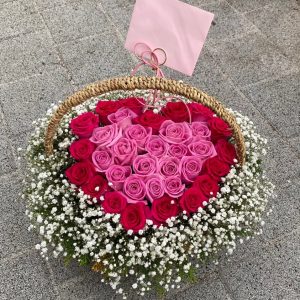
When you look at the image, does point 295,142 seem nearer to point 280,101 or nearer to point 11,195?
point 280,101

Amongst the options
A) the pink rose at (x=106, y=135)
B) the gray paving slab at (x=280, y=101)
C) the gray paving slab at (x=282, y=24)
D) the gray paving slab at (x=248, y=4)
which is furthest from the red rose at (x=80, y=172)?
the gray paving slab at (x=248, y=4)

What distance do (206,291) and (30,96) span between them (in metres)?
1.91

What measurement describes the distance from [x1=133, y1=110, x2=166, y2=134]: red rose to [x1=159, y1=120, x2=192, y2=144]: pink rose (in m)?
0.03

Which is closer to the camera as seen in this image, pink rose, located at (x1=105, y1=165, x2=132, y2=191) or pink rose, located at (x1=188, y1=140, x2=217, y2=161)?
pink rose, located at (x1=105, y1=165, x2=132, y2=191)

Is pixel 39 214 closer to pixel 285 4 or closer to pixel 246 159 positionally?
pixel 246 159

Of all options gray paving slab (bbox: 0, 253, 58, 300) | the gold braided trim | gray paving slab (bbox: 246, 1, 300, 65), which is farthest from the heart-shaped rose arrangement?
gray paving slab (bbox: 246, 1, 300, 65)

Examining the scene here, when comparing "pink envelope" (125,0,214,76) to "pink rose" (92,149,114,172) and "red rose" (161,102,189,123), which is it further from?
"pink rose" (92,149,114,172)

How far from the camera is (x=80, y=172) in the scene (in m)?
2.00

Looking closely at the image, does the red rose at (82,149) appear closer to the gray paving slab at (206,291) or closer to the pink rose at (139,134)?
the pink rose at (139,134)

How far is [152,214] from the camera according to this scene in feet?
6.22

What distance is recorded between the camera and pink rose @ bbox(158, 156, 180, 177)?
6.59 feet

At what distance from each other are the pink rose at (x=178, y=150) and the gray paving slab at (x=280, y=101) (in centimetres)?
122

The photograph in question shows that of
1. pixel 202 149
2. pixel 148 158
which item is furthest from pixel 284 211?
pixel 148 158

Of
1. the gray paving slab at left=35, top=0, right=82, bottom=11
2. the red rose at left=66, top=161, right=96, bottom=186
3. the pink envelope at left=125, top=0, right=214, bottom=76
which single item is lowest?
the gray paving slab at left=35, top=0, right=82, bottom=11
